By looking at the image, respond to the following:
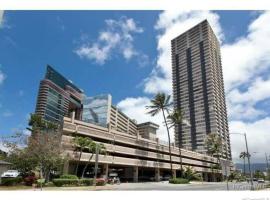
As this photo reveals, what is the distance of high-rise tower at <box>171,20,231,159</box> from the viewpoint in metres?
87.1

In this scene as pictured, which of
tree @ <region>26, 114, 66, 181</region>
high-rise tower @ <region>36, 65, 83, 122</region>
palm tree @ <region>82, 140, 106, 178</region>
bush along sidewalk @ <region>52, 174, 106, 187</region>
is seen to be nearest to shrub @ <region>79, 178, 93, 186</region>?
bush along sidewalk @ <region>52, 174, 106, 187</region>

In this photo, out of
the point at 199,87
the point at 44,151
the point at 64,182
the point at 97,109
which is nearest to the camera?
the point at 44,151

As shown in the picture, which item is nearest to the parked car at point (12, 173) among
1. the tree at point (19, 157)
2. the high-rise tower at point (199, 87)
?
the tree at point (19, 157)

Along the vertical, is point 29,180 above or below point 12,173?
below

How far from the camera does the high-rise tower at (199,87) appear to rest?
8706 centimetres

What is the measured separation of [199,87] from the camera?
299 ft

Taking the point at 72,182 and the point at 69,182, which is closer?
the point at 69,182

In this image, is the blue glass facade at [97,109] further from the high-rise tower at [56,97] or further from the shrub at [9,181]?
the shrub at [9,181]

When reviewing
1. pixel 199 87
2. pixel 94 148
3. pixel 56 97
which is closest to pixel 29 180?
pixel 94 148

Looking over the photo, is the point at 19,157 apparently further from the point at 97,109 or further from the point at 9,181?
the point at 97,109

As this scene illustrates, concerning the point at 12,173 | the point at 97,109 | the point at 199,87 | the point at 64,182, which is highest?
the point at 199,87

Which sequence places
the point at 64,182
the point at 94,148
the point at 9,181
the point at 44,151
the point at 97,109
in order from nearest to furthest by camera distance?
the point at 9,181 → the point at 44,151 → the point at 64,182 → the point at 94,148 → the point at 97,109
